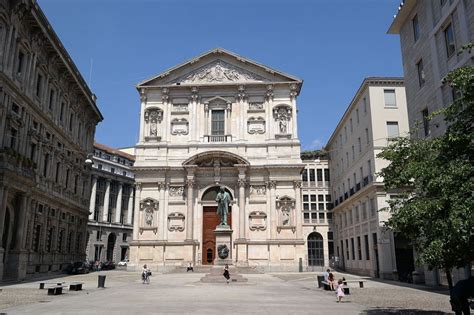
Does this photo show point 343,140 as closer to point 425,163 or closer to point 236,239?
point 236,239

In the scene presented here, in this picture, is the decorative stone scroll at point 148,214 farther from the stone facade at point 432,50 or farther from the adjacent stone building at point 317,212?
the stone facade at point 432,50

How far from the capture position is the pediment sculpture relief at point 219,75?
50375 millimetres

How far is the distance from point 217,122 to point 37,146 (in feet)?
70.2

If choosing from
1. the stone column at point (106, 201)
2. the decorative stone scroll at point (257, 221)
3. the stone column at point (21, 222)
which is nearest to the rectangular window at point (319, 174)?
the decorative stone scroll at point (257, 221)

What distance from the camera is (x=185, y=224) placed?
45844 millimetres

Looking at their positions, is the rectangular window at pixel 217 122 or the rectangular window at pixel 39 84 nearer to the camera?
the rectangular window at pixel 39 84

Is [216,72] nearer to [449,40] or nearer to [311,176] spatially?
[311,176]

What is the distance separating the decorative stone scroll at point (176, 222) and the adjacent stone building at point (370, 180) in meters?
18.7

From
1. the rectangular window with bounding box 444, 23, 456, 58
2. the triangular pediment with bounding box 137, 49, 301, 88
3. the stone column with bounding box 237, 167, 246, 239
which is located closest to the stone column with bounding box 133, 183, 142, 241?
the stone column with bounding box 237, 167, 246, 239

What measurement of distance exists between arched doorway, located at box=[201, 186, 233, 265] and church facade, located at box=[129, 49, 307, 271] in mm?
111

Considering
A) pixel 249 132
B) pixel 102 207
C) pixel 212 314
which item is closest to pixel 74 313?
pixel 212 314

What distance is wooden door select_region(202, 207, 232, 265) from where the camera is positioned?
149 feet

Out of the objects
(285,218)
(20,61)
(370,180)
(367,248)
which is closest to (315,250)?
(285,218)

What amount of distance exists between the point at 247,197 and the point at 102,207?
118 ft
